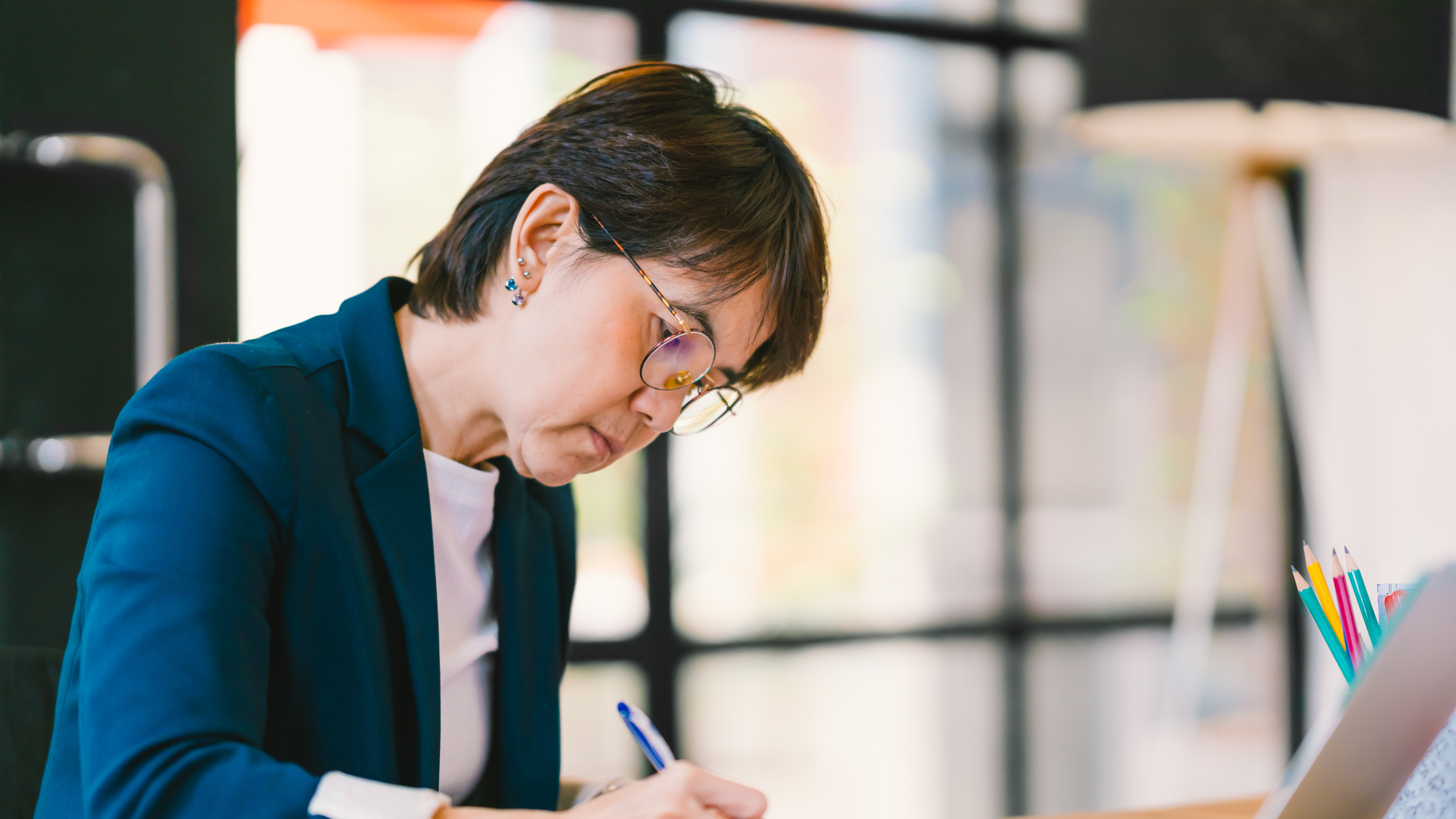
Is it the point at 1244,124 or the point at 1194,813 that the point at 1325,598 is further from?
the point at 1244,124

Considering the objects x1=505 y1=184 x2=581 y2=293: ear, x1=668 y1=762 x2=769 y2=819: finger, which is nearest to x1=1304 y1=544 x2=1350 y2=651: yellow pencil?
x1=668 y1=762 x2=769 y2=819: finger

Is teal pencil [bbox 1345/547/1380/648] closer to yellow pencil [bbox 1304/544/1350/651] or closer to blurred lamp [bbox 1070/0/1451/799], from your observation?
yellow pencil [bbox 1304/544/1350/651]

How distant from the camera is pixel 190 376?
→ 0.88 m

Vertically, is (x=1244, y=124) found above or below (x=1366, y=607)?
above

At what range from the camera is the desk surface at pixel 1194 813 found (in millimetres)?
1097

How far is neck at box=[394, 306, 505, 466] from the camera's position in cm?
109

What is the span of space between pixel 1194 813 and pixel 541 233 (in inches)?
34.7

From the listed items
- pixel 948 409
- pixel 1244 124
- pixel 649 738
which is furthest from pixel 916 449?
pixel 649 738

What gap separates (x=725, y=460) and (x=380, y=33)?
4.33 feet

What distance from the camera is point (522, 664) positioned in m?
1.20

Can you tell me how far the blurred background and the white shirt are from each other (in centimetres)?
143

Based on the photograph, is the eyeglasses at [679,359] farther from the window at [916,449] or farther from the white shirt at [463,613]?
the window at [916,449]

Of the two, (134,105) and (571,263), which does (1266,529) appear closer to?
(571,263)

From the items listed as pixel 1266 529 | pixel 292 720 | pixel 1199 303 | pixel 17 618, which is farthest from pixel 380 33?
pixel 1266 529
